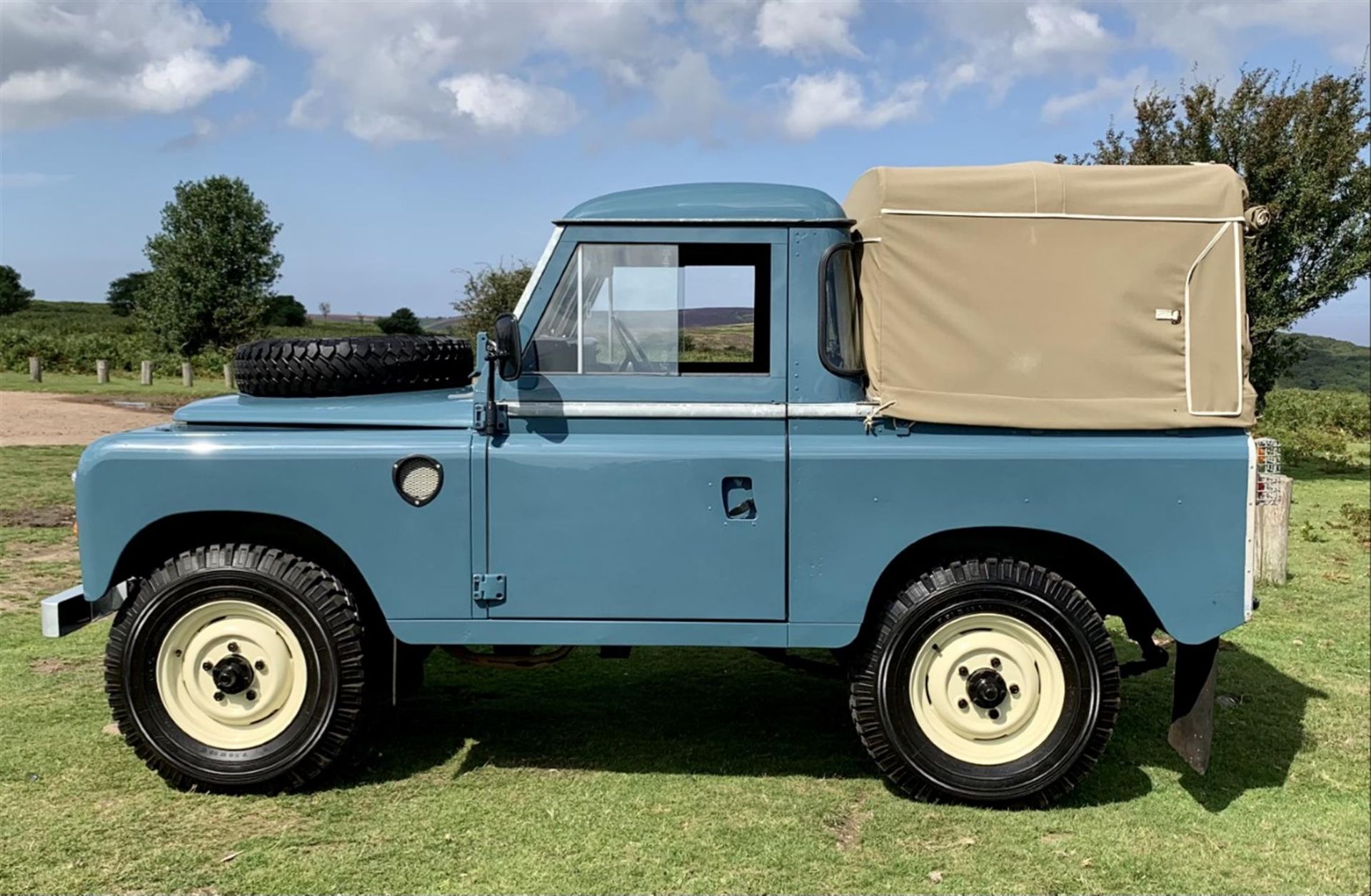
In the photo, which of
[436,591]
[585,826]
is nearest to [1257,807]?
[585,826]

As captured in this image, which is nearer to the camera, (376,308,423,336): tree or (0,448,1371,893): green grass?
(0,448,1371,893): green grass

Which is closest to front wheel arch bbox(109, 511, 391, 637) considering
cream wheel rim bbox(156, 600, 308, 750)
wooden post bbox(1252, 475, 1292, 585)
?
cream wheel rim bbox(156, 600, 308, 750)

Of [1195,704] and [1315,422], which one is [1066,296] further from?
[1315,422]

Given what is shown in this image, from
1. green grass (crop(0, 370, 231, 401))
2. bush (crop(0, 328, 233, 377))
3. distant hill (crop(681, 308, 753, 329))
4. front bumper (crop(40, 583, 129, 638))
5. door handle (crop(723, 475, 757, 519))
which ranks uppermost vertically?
bush (crop(0, 328, 233, 377))

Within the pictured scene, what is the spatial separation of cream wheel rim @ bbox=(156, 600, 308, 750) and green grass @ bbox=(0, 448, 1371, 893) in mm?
297

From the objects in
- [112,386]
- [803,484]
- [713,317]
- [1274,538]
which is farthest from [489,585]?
[112,386]

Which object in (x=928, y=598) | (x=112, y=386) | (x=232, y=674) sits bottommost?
(x=232, y=674)

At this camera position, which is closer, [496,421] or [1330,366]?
[496,421]

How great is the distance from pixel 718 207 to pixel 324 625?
7.77ft

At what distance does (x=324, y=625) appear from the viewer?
4.48 metres

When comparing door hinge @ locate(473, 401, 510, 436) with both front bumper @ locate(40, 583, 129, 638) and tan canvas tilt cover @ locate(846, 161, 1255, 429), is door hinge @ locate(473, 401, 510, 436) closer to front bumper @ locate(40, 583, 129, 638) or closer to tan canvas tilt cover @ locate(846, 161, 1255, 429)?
tan canvas tilt cover @ locate(846, 161, 1255, 429)

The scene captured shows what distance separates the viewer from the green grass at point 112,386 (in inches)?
1040

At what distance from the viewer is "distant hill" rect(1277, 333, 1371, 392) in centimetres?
1841

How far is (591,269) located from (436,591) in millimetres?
1466
